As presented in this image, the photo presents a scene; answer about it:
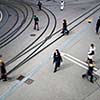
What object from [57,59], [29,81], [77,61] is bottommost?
[29,81]

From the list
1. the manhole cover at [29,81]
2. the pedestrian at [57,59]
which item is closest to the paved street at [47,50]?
the manhole cover at [29,81]

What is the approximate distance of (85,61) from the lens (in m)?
16.6

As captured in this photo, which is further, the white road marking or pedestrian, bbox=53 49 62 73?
the white road marking

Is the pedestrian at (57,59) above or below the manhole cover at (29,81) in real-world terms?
above

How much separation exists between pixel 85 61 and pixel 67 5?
14104mm

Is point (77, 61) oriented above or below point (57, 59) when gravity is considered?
below

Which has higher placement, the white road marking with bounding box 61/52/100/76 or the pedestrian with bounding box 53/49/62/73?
the pedestrian with bounding box 53/49/62/73

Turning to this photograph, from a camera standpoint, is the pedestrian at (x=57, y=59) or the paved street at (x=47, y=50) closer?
the paved street at (x=47, y=50)

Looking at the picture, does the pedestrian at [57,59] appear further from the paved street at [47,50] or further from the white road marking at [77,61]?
the white road marking at [77,61]

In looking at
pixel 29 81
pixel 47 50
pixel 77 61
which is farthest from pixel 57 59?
pixel 47 50

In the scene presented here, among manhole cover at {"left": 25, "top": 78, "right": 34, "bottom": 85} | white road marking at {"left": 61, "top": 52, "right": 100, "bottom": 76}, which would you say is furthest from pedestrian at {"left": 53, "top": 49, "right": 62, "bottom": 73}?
manhole cover at {"left": 25, "top": 78, "right": 34, "bottom": 85}

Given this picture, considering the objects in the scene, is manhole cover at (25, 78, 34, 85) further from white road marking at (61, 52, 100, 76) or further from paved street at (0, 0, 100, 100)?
white road marking at (61, 52, 100, 76)

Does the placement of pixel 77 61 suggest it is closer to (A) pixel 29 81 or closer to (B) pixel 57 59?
(B) pixel 57 59

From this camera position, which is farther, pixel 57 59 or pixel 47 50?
pixel 47 50
